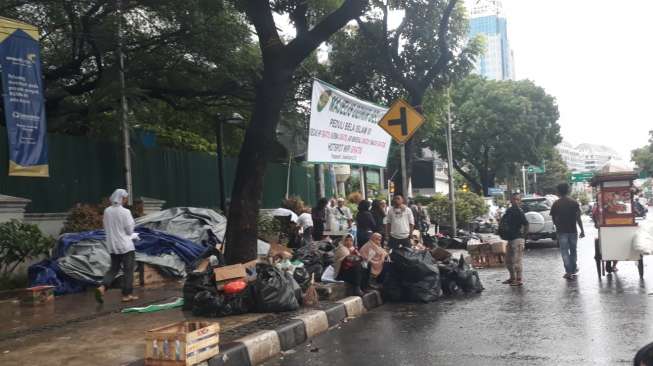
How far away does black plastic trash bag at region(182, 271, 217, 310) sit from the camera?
7.27 m

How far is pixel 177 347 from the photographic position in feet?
16.4

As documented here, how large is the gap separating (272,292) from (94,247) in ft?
14.5

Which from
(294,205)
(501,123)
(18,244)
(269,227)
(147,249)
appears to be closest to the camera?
(18,244)

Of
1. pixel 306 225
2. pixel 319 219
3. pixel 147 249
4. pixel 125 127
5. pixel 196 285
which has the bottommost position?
pixel 196 285

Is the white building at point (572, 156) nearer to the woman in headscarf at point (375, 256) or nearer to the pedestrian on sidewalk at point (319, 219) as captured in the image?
the pedestrian on sidewalk at point (319, 219)

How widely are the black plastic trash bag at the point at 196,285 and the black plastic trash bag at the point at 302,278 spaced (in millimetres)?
1222

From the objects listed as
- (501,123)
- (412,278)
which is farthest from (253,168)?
(501,123)

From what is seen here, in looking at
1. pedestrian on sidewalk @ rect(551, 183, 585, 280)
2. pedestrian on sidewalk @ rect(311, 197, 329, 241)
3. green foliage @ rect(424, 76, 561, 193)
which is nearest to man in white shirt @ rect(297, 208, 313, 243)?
pedestrian on sidewalk @ rect(311, 197, 329, 241)

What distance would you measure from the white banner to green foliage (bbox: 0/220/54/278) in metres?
4.67

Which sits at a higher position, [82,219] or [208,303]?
[82,219]

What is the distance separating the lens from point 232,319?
23.1ft

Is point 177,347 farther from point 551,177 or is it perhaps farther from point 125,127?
point 551,177

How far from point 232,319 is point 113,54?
31.9 feet

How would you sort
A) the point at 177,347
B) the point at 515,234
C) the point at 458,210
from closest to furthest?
the point at 177,347 < the point at 515,234 < the point at 458,210
